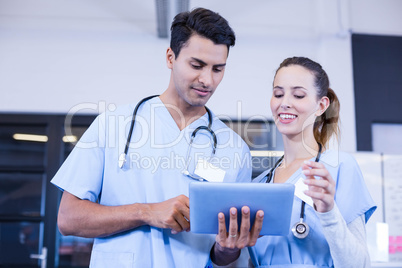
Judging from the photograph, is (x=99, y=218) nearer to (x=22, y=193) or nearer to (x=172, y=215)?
(x=172, y=215)

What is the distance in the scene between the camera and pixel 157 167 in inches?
49.1

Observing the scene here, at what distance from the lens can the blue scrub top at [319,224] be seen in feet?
3.80

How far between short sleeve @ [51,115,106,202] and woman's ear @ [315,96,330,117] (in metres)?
0.72

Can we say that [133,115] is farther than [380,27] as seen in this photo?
No

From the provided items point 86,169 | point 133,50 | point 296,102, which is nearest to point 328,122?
point 296,102

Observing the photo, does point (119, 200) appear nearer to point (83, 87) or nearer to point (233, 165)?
point (233, 165)

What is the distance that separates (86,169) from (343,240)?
2.49 ft

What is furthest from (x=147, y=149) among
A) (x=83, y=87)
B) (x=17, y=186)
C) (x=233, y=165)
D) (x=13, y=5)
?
(x=13, y=5)

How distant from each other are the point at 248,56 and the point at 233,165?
2.01 metres

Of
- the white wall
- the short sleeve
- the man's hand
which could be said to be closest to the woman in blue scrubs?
the man's hand

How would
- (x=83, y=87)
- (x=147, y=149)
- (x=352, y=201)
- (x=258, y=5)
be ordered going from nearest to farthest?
(x=352, y=201), (x=147, y=149), (x=83, y=87), (x=258, y=5)

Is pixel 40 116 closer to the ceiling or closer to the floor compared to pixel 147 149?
closer to the ceiling

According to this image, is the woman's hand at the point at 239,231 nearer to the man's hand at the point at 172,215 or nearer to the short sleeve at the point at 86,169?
the man's hand at the point at 172,215

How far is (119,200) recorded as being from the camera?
3.99 ft
